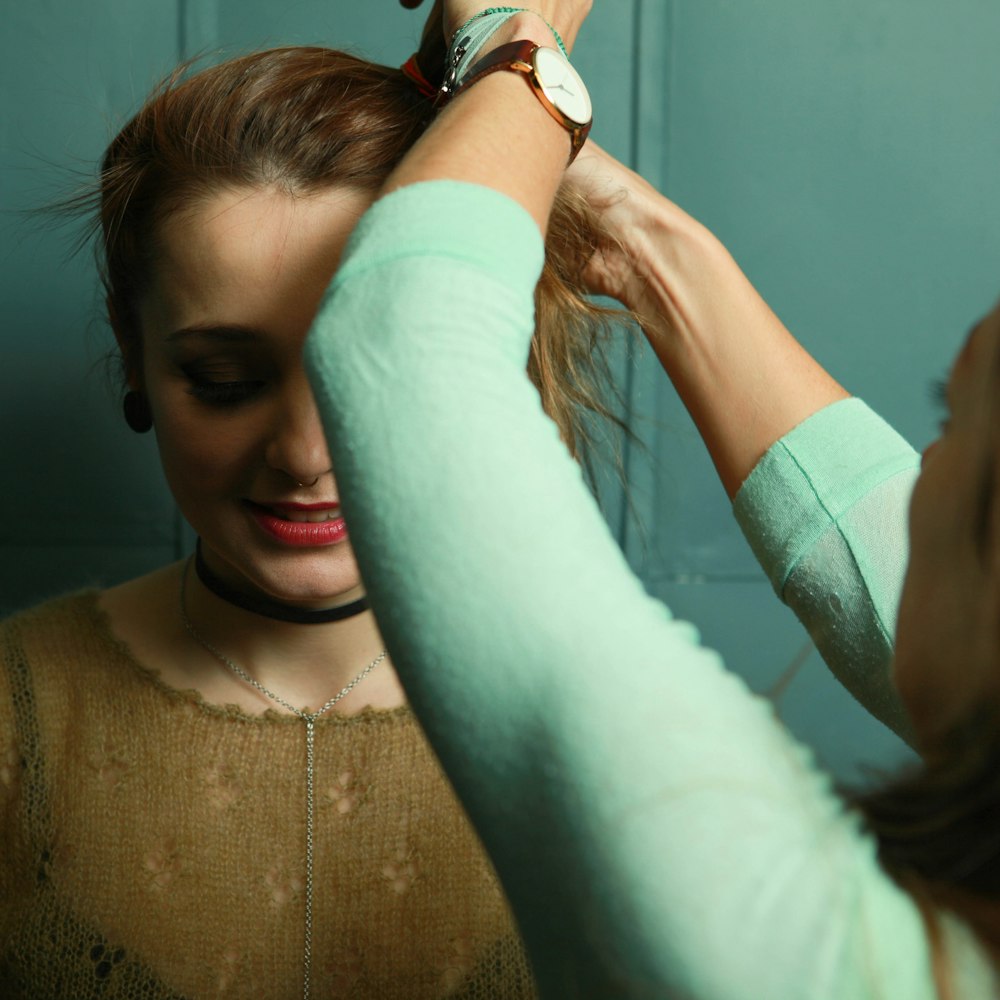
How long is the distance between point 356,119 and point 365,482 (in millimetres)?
566

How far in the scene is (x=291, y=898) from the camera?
926mm

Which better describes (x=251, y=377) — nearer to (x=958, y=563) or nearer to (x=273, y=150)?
(x=273, y=150)

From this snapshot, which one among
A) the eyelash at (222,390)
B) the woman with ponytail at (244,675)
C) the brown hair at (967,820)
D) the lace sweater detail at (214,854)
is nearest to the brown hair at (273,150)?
the woman with ponytail at (244,675)

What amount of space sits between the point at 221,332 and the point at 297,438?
10 centimetres

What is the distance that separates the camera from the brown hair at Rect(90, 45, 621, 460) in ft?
2.83

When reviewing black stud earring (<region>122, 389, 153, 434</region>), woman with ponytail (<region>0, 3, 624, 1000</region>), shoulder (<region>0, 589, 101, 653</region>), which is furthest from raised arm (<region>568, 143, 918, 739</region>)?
shoulder (<region>0, 589, 101, 653</region>)

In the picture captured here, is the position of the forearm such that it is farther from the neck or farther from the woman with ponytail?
the neck

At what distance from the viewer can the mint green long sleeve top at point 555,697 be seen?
36cm

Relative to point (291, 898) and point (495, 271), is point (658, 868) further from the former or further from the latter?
point (291, 898)

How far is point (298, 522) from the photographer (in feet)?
2.83

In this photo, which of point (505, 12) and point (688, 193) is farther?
point (688, 193)

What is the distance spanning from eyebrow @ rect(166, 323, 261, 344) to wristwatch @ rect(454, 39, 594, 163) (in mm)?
304

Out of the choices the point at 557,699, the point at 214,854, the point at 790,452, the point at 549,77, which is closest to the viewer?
the point at 557,699

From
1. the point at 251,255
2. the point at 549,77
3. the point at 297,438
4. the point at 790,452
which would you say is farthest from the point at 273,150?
the point at 790,452
